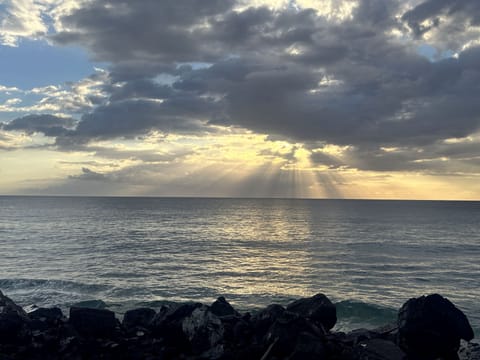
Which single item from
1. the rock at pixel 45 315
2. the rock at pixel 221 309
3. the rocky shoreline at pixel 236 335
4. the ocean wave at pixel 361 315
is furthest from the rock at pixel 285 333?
the rock at pixel 45 315

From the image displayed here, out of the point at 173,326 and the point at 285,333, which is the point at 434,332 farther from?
the point at 173,326

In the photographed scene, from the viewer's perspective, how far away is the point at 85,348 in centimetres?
2009

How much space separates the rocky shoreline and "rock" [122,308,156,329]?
55 millimetres

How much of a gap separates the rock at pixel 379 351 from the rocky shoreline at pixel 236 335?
0.14 ft

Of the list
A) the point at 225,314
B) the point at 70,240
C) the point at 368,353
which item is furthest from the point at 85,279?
the point at 70,240

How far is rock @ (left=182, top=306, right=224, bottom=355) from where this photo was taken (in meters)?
19.9

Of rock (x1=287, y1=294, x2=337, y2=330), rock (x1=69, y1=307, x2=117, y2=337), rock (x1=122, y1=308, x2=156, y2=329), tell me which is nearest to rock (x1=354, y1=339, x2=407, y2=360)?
rock (x1=287, y1=294, x2=337, y2=330)

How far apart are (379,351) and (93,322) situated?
14.2 metres

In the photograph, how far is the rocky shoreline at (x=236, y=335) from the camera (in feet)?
59.5

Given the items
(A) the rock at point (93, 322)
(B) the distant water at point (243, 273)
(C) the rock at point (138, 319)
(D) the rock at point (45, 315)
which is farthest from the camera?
(B) the distant water at point (243, 273)

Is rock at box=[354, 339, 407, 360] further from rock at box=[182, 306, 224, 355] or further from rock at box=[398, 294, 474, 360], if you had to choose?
rock at box=[182, 306, 224, 355]

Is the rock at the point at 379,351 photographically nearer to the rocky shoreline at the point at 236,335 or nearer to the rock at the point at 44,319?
the rocky shoreline at the point at 236,335

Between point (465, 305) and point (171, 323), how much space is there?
25497mm

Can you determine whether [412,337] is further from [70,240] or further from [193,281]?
[70,240]
